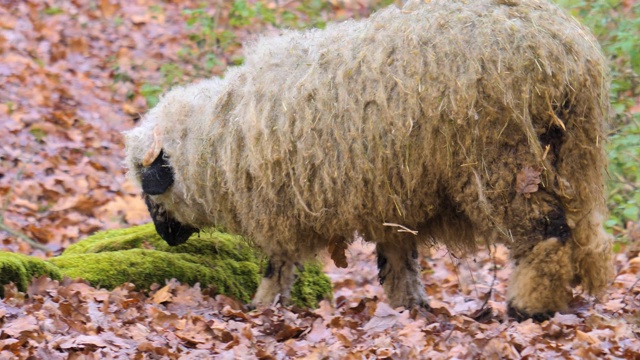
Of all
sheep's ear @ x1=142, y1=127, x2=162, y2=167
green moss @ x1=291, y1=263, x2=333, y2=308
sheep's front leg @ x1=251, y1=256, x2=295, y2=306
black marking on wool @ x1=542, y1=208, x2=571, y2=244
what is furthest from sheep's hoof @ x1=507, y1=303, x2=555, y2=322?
sheep's ear @ x1=142, y1=127, x2=162, y2=167

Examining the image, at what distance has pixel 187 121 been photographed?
6.95 m

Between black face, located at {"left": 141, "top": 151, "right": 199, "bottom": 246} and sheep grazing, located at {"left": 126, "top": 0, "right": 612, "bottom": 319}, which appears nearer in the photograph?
sheep grazing, located at {"left": 126, "top": 0, "right": 612, "bottom": 319}

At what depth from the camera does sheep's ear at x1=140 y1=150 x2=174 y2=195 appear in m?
7.06

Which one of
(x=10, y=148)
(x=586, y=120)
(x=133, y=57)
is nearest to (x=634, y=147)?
(x=586, y=120)

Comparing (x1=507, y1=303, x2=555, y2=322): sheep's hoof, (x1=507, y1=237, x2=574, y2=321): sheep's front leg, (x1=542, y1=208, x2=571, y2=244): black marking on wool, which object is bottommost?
(x1=507, y1=303, x2=555, y2=322): sheep's hoof

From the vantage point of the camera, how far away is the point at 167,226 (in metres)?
7.34

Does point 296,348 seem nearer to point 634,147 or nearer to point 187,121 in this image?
point 187,121

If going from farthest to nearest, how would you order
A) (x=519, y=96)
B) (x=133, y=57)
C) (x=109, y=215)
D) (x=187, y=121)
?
(x=133, y=57)
(x=109, y=215)
(x=187, y=121)
(x=519, y=96)

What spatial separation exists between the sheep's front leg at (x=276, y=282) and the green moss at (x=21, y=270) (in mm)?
1557

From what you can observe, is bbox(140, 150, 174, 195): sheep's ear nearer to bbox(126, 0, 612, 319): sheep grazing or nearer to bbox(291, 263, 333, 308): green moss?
bbox(126, 0, 612, 319): sheep grazing

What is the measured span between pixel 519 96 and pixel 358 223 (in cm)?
143

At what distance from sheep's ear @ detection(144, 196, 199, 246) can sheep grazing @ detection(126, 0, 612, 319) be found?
1058mm

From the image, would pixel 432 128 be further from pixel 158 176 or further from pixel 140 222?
pixel 140 222

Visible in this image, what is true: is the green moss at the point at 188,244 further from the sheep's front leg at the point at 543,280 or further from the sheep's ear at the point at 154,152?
the sheep's front leg at the point at 543,280
